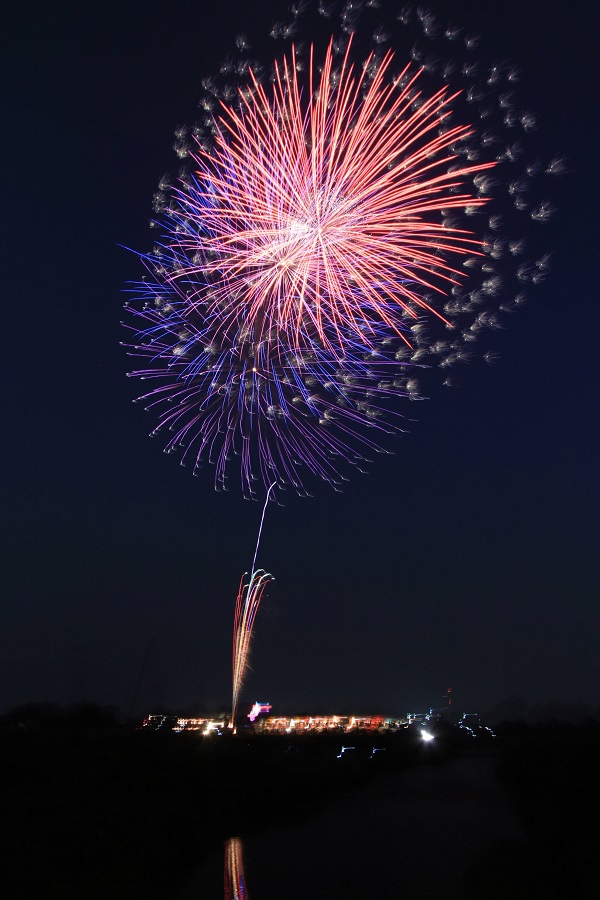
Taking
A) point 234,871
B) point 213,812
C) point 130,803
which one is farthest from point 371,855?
point 130,803

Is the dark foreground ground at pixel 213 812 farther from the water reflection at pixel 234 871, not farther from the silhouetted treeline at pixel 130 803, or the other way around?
the water reflection at pixel 234 871

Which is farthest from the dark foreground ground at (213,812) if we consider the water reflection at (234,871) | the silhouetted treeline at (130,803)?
the water reflection at (234,871)

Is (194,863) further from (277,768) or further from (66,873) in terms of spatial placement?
(277,768)

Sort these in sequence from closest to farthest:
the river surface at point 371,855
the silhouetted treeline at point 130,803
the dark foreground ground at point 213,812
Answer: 1. the silhouetted treeline at point 130,803
2. the dark foreground ground at point 213,812
3. the river surface at point 371,855

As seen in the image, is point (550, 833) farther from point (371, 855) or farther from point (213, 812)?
point (213, 812)

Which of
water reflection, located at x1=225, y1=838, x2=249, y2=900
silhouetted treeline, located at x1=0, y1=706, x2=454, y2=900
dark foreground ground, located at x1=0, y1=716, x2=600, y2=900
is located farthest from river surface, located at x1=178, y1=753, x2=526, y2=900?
silhouetted treeline, located at x1=0, y1=706, x2=454, y2=900

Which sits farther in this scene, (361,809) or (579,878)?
(361,809)

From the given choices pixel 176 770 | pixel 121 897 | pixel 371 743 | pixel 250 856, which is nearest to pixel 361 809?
pixel 176 770
